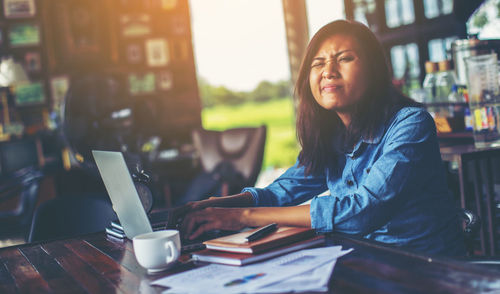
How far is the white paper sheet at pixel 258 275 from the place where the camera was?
91 centimetres

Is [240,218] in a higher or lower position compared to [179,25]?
lower

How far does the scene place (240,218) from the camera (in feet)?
4.25

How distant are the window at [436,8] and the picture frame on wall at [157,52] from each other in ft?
9.34

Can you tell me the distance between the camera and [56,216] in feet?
6.66

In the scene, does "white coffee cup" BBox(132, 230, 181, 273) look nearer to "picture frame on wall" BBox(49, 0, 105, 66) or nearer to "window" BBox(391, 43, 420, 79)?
"window" BBox(391, 43, 420, 79)

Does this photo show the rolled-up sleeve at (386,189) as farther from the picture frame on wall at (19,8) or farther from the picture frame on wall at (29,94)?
the picture frame on wall at (19,8)

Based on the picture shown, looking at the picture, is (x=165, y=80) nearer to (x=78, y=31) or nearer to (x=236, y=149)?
(x=78, y=31)

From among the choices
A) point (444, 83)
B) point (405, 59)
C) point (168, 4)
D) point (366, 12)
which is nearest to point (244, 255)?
point (444, 83)

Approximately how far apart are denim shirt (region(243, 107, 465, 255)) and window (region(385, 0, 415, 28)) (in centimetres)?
327

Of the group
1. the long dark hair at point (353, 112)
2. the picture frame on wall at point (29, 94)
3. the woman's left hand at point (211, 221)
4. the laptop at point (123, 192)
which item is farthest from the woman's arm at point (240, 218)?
the picture frame on wall at point (29, 94)

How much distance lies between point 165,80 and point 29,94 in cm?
144

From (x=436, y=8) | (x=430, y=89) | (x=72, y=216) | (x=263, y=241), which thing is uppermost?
(x=436, y=8)

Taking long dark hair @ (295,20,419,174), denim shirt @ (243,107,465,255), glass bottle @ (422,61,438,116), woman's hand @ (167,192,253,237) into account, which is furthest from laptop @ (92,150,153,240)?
glass bottle @ (422,61,438,116)

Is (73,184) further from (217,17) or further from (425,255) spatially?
(425,255)
